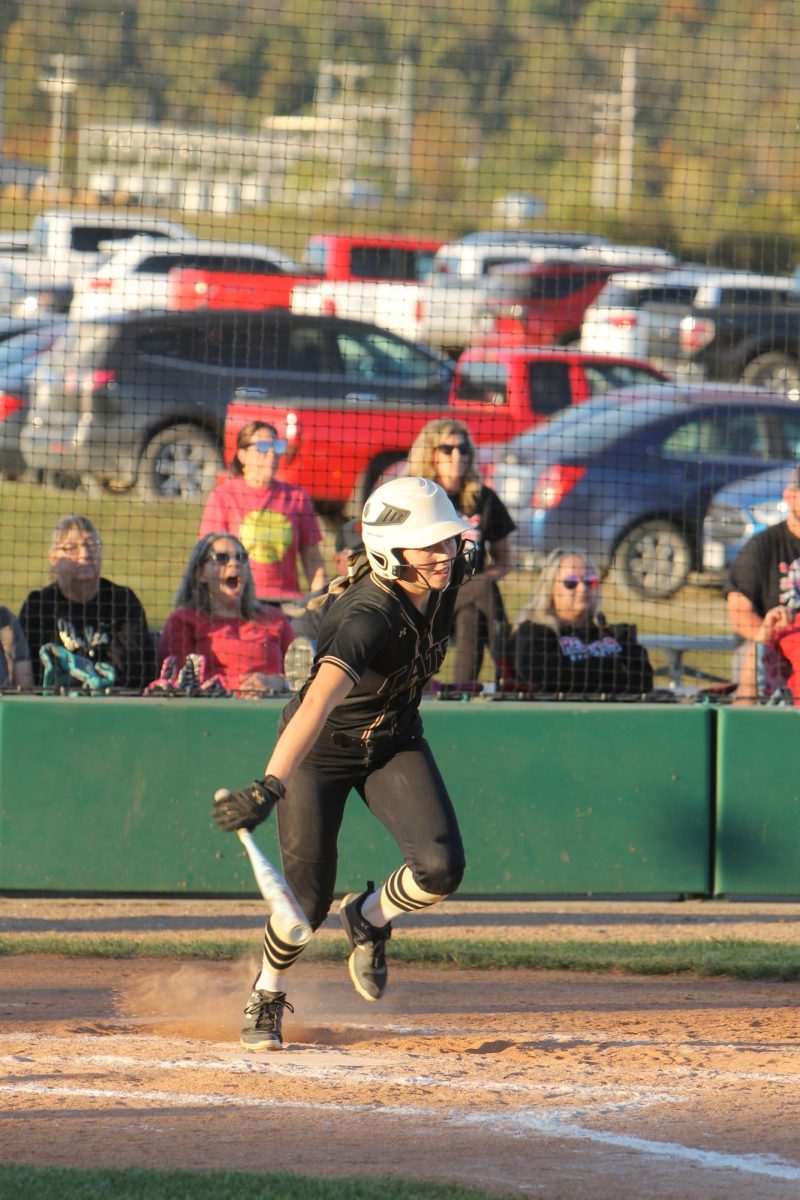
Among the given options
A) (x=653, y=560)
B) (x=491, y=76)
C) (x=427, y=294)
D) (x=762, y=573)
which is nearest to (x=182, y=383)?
(x=653, y=560)

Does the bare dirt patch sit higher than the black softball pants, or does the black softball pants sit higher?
the black softball pants

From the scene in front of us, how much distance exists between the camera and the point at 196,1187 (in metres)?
4.39

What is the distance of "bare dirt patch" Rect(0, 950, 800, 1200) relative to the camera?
15.4 ft

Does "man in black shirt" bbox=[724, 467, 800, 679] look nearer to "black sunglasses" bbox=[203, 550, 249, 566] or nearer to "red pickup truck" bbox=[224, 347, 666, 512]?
"black sunglasses" bbox=[203, 550, 249, 566]

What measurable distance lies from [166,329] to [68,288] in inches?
348

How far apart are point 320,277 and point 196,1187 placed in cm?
1840

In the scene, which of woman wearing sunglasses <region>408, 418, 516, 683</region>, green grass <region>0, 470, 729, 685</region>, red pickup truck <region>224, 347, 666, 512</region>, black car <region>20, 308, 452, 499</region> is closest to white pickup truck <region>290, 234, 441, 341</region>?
red pickup truck <region>224, 347, 666, 512</region>

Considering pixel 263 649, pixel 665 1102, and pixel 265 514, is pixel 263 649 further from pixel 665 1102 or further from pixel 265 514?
pixel 665 1102

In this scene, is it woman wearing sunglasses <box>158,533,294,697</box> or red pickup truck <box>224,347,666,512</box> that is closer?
woman wearing sunglasses <box>158,533,294,697</box>

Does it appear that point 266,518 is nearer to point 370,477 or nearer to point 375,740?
point 375,740

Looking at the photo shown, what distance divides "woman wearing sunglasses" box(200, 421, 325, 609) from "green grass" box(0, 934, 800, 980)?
2.55m

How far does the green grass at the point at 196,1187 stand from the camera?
4.32 meters

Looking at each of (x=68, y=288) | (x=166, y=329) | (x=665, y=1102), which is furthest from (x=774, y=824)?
(x=68, y=288)

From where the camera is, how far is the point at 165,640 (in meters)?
8.85
